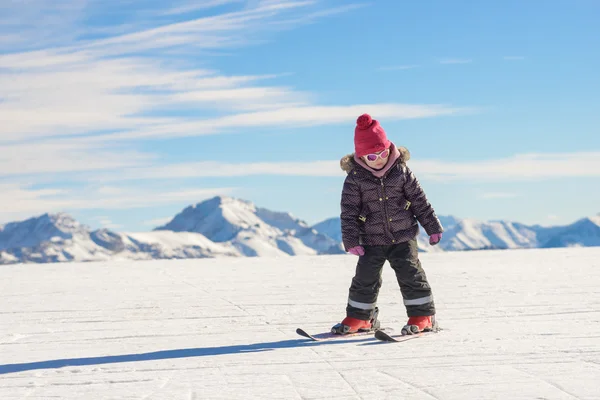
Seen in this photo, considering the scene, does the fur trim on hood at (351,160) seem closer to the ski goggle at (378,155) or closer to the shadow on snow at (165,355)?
the ski goggle at (378,155)

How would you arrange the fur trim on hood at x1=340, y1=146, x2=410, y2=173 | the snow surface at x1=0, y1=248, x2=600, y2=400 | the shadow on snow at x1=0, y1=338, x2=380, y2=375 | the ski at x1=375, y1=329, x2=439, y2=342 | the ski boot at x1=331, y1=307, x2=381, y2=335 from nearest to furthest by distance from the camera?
the snow surface at x1=0, y1=248, x2=600, y2=400
the shadow on snow at x1=0, y1=338, x2=380, y2=375
the ski at x1=375, y1=329, x2=439, y2=342
the ski boot at x1=331, y1=307, x2=381, y2=335
the fur trim on hood at x1=340, y1=146, x2=410, y2=173

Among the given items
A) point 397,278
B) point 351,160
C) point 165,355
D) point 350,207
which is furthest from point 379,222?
point 165,355

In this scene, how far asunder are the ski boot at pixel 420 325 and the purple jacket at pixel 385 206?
0.65 m

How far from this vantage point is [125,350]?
19.6 feet

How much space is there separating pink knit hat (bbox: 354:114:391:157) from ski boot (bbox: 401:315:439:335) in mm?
1404

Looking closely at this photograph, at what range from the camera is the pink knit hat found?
6555 mm

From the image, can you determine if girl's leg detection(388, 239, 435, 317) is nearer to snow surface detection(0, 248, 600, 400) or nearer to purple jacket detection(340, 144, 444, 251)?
purple jacket detection(340, 144, 444, 251)

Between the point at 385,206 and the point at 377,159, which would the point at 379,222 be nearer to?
the point at 385,206

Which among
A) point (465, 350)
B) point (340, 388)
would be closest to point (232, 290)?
point (465, 350)

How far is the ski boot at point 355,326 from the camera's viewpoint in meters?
6.53

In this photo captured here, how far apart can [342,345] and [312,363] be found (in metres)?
0.85

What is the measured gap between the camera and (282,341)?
6.29 metres

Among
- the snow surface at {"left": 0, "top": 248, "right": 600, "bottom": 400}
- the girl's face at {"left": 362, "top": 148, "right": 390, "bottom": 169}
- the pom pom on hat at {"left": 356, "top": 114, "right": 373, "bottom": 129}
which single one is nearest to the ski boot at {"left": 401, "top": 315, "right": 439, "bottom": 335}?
the snow surface at {"left": 0, "top": 248, "right": 600, "bottom": 400}

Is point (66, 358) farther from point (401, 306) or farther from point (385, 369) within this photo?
point (401, 306)
